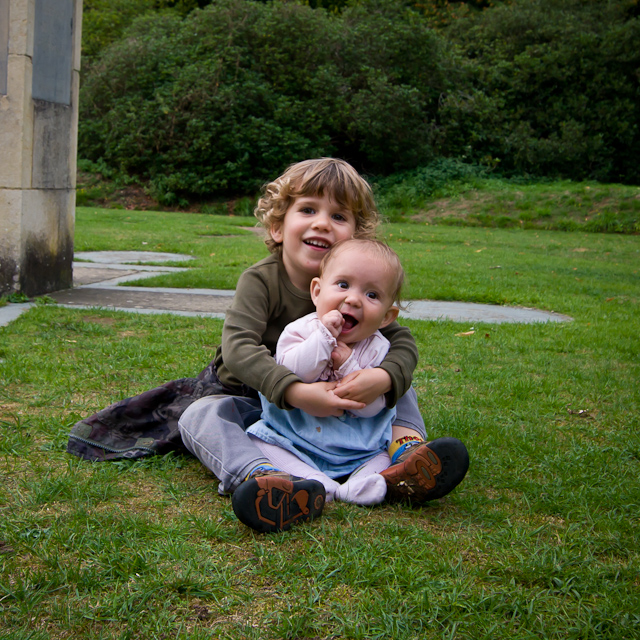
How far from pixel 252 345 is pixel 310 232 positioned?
464 mm

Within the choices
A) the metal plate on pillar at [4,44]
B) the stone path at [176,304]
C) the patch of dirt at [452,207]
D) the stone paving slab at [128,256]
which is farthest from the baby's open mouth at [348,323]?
the patch of dirt at [452,207]

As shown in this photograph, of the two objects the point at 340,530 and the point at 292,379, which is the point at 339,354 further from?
the point at 340,530

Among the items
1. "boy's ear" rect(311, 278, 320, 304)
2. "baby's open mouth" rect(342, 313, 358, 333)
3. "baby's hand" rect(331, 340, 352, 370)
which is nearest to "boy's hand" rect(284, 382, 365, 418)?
"baby's hand" rect(331, 340, 352, 370)

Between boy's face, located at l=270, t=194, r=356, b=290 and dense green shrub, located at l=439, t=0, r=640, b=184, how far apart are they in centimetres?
1949

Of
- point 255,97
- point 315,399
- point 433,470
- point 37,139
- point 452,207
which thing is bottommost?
point 433,470

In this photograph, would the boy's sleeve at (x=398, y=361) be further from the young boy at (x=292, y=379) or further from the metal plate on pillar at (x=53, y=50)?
the metal plate on pillar at (x=53, y=50)

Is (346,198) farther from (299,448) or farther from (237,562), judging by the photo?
(237,562)

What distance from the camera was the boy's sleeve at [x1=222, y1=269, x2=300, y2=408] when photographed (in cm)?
221

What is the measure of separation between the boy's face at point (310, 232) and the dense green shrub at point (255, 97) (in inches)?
688

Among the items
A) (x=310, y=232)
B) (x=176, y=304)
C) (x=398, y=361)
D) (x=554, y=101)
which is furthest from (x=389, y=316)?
(x=554, y=101)

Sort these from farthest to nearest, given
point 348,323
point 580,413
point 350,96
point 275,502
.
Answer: point 350,96 < point 580,413 < point 348,323 < point 275,502

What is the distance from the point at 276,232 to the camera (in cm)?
274

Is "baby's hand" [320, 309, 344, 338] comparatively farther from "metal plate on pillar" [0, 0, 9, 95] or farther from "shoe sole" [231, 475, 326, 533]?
"metal plate on pillar" [0, 0, 9, 95]

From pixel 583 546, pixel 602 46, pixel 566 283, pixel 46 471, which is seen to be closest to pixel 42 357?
pixel 46 471
